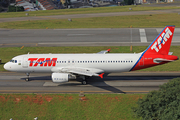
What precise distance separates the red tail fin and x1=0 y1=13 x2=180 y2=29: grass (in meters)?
47.9

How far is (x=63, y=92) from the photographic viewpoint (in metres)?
35.8

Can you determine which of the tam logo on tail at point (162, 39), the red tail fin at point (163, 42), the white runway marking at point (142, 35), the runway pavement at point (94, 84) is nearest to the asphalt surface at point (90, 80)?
the runway pavement at point (94, 84)

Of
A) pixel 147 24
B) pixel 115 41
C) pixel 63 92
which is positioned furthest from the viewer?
pixel 147 24

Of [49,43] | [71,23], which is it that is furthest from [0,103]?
[71,23]

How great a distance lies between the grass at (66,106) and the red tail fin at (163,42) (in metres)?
10.3

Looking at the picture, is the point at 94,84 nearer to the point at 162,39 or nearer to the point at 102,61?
the point at 102,61

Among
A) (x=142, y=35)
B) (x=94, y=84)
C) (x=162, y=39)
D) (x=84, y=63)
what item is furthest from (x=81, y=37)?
(x=162, y=39)

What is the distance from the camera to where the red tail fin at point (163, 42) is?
3897 centimetres

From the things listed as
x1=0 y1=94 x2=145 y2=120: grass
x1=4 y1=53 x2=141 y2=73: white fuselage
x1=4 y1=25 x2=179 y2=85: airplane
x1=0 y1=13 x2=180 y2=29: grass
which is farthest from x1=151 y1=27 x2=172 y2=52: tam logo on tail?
x1=0 y1=13 x2=180 y2=29: grass

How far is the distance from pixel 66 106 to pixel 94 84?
333 inches

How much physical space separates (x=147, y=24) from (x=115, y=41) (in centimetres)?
2577

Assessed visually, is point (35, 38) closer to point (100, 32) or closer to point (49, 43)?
point (49, 43)

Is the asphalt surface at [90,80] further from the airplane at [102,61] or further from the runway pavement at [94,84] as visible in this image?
the airplane at [102,61]

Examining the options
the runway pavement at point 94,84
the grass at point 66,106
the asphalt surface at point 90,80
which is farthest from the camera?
the asphalt surface at point 90,80
